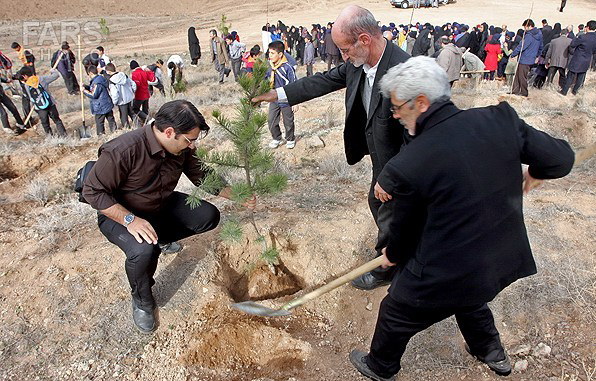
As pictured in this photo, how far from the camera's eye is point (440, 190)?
5.25 ft

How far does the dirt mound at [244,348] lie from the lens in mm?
2564

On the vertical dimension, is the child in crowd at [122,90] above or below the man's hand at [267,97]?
below

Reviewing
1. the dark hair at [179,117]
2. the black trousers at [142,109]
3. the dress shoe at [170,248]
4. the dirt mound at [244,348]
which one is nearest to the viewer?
the dark hair at [179,117]

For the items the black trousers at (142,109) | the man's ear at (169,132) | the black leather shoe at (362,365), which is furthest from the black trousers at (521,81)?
the man's ear at (169,132)

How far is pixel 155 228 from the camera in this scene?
297 centimetres

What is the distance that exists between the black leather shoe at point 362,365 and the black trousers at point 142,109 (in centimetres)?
732

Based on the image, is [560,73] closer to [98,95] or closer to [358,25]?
[358,25]

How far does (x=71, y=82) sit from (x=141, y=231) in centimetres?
1162

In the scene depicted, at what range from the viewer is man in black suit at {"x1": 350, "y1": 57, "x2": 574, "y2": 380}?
5.23ft

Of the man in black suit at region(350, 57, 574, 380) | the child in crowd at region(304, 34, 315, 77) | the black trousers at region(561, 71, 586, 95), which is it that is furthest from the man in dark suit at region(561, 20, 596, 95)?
the man in black suit at region(350, 57, 574, 380)

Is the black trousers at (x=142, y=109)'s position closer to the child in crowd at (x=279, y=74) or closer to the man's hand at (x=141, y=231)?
the child in crowd at (x=279, y=74)

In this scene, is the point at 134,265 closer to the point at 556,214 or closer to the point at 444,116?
the point at 444,116

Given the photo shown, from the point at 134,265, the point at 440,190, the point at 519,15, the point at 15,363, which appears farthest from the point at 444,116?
the point at 519,15

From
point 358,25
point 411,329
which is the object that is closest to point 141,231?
point 411,329
